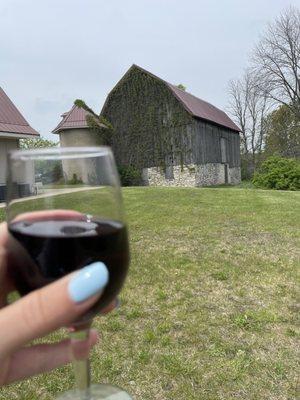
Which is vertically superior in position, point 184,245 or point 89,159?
point 89,159

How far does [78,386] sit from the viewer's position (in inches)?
43.3

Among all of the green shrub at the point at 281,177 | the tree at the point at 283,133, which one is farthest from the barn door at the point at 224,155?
the green shrub at the point at 281,177

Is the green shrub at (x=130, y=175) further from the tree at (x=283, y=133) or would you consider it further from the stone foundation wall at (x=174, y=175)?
the tree at (x=283, y=133)

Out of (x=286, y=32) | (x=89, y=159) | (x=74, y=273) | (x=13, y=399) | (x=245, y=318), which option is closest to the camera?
(x=74, y=273)

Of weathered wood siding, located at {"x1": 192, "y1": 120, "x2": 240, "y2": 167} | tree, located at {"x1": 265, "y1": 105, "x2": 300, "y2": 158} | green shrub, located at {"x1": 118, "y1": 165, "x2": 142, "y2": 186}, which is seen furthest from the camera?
tree, located at {"x1": 265, "y1": 105, "x2": 300, "y2": 158}

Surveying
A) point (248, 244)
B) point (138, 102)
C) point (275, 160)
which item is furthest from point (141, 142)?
point (248, 244)

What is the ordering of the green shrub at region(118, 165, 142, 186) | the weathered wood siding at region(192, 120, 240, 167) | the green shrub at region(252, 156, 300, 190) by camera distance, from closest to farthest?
the green shrub at region(252, 156, 300, 190) → the weathered wood siding at region(192, 120, 240, 167) → the green shrub at region(118, 165, 142, 186)

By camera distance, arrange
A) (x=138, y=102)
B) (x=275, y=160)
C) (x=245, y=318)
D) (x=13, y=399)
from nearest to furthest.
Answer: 1. (x=13, y=399)
2. (x=245, y=318)
3. (x=275, y=160)
4. (x=138, y=102)

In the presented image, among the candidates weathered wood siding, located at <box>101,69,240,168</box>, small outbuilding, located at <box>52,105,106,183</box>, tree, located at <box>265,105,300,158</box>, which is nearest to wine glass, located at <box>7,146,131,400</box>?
small outbuilding, located at <box>52,105,106,183</box>

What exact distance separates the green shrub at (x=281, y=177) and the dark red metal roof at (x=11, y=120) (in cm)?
1252

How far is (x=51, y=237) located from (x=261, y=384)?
3029mm

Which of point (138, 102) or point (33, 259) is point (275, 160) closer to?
point (138, 102)

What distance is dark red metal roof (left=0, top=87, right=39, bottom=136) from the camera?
62.6 ft

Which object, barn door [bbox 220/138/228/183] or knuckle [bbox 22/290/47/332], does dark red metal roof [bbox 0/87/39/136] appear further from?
barn door [bbox 220/138/228/183]
